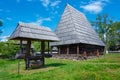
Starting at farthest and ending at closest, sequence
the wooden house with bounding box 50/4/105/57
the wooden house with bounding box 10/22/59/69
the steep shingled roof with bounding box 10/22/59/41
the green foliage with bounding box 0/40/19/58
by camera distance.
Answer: the green foliage with bounding box 0/40/19/58
the wooden house with bounding box 50/4/105/57
the wooden house with bounding box 10/22/59/69
the steep shingled roof with bounding box 10/22/59/41

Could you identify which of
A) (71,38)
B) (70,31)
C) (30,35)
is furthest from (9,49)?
(30,35)

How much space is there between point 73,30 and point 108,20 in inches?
1476

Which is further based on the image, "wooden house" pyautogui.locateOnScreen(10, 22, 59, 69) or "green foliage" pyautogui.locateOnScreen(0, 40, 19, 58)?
"green foliage" pyautogui.locateOnScreen(0, 40, 19, 58)

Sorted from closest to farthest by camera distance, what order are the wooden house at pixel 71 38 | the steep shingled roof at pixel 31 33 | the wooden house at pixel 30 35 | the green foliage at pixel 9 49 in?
the steep shingled roof at pixel 31 33 < the wooden house at pixel 30 35 < the wooden house at pixel 71 38 < the green foliage at pixel 9 49

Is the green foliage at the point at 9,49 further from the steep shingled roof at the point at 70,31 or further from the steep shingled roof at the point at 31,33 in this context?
the steep shingled roof at the point at 31,33

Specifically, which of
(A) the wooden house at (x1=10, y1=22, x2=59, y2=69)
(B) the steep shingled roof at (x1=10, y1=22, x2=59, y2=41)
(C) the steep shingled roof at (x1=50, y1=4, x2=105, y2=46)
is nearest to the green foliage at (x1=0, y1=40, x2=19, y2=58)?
(C) the steep shingled roof at (x1=50, y1=4, x2=105, y2=46)

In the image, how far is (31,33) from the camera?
15.2 metres

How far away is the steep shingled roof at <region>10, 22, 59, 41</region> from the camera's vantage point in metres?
14.3

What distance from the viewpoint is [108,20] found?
61.7 m

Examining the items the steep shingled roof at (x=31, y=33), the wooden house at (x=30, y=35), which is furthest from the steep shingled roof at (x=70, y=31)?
the wooden house at (x=30, y=35)

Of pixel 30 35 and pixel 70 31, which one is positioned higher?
pixel 70 31

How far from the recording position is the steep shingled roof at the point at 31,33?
14.3 meters

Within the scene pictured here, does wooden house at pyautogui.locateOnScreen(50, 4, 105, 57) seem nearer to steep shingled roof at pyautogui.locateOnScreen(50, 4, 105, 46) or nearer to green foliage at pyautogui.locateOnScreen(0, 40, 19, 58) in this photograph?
steep shingled roof at pyautogui.locateOnScreen(50, 4, 105, 46)

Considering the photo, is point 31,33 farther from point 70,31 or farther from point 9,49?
point 9,49
